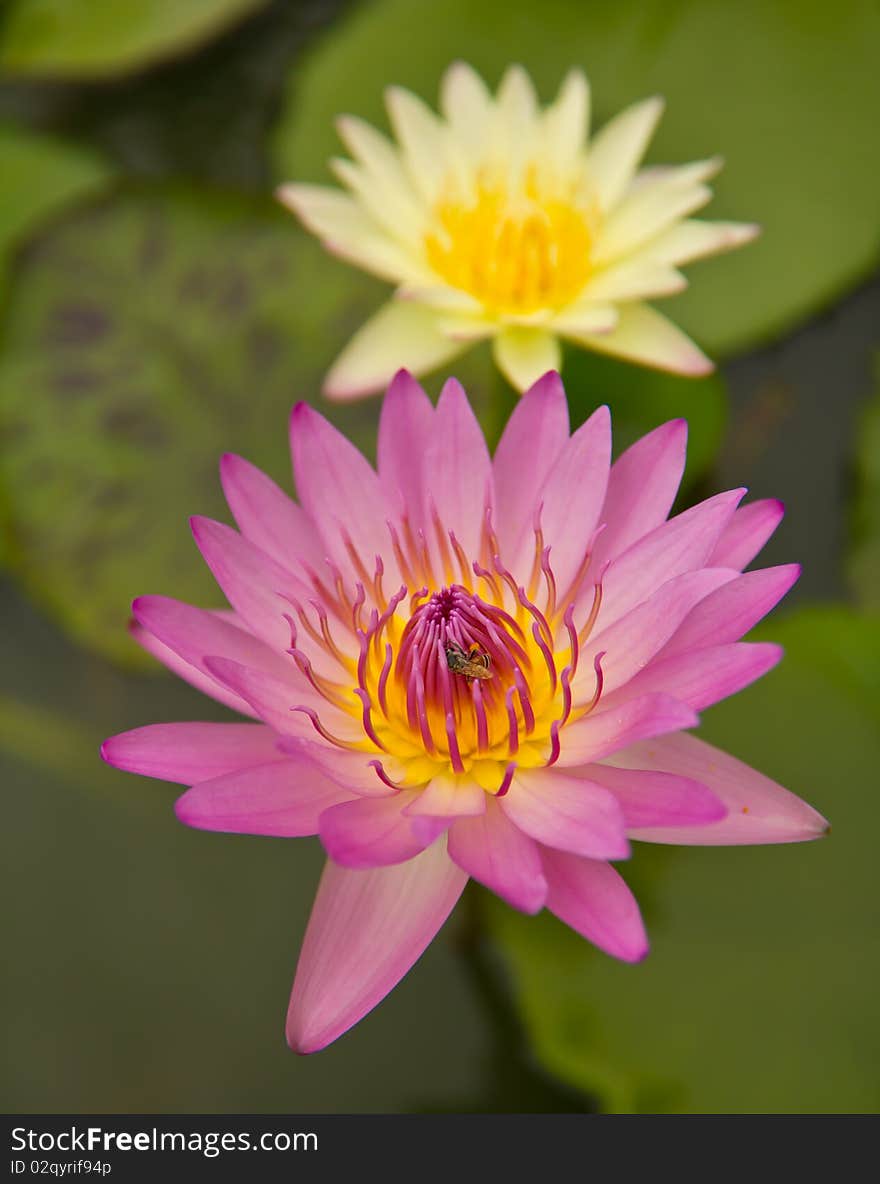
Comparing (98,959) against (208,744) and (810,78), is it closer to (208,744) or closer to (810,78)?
(208,744)

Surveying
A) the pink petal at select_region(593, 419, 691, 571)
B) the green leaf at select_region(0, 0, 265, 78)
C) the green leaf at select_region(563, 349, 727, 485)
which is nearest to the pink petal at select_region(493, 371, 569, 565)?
the pink petal at select_region(593, 419, 691, 571)

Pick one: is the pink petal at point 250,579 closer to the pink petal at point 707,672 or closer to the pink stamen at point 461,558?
the pink stamen at point 461,558

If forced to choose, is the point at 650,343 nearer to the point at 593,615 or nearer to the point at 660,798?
the point at 593,615

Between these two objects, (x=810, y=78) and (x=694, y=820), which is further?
(x=810, y=78)

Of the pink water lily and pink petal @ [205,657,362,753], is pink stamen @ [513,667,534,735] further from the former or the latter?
pink petal @ [205,657,362,753]

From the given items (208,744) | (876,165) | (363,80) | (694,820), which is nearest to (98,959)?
(208,744)

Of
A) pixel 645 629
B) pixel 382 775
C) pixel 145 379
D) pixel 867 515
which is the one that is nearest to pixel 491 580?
pixel 645 629

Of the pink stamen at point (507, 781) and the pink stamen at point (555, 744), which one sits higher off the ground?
the pink stamen at point (555, 744)

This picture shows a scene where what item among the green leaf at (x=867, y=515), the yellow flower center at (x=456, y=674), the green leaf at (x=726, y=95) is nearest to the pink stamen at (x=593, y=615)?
the yellow flower center at (x=456, y=674)
